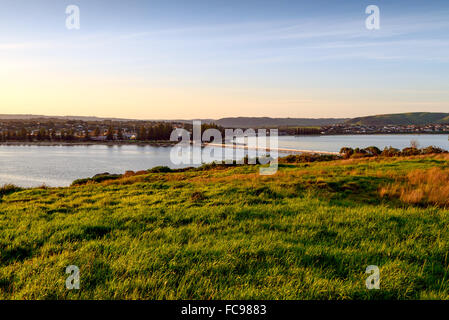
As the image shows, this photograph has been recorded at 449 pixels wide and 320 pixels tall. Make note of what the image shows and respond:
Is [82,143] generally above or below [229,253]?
above

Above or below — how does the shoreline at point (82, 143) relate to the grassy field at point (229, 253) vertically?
above

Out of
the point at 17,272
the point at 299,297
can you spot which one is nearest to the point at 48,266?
the point at 17,272

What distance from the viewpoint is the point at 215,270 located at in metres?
4.09

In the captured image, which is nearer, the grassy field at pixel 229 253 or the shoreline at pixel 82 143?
the grassy field at pixel 229 253

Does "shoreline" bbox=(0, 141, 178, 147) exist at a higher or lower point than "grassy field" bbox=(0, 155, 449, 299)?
higher

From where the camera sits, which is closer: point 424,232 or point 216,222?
point 424,232

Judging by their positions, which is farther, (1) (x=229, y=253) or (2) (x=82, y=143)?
(2) (x=82, y=143)

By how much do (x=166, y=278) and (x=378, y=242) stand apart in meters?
4.11

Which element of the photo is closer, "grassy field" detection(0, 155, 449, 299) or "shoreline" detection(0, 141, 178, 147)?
"grassy field" detection(0, 155, 449, 299)

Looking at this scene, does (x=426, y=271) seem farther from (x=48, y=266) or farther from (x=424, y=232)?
(x=48, y=266)
